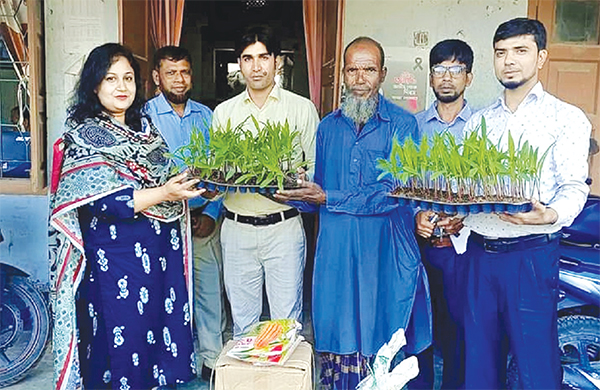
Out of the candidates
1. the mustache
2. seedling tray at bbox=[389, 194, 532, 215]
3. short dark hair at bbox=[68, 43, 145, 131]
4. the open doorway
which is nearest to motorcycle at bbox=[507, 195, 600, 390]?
seedling tray at bbox=[389, 194, 532, 215]

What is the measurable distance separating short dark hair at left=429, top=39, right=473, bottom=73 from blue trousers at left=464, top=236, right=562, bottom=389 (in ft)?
2.84

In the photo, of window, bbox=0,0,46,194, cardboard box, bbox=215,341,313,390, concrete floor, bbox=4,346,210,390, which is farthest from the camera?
window, bbox=0,0,46,194

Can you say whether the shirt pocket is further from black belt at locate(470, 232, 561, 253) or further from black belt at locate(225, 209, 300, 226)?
black belt at locate(470, 232, 561, 253)

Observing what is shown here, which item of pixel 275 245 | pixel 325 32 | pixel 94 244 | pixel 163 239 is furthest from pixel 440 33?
pixel 94 244

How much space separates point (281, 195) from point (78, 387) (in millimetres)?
1166

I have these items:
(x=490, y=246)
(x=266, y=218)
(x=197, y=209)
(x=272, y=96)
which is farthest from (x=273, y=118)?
(x=490, y=246)

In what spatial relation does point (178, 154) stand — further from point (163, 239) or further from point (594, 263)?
point (594, 263)

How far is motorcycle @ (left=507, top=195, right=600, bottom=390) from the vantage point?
2914mm

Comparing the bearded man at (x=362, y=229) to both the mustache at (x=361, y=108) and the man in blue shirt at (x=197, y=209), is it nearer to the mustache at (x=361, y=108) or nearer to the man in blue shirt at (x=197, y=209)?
the mustache at (x=361, y=108)

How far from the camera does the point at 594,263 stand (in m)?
2.93

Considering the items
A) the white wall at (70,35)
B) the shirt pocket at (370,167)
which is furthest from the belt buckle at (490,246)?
the white wall at (70,35)

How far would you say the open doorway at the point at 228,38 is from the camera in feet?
24.5

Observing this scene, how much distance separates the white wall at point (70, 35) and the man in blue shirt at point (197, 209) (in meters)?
0.78

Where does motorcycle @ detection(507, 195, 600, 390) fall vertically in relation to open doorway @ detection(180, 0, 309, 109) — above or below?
below
